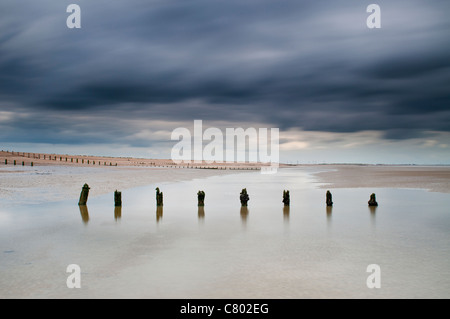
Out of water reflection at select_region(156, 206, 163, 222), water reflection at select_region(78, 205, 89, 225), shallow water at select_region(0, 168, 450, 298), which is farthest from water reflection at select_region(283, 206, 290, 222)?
water reflection at select_region(78, 205, 89, 225)

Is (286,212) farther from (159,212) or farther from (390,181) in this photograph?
(390,181)

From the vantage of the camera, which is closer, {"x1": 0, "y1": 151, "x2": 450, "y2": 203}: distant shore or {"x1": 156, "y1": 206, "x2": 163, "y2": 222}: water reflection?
{"x1": 156, "y1": 206, "x2": 163, "y2": 222}: water reflection

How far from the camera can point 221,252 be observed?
1050 centimetres

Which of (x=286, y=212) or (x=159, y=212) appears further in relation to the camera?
(x=286, y=212)

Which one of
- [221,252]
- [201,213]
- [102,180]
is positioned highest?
[102,180]

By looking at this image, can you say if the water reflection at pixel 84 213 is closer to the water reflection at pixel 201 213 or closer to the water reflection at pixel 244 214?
the water reflection at pixel 201 213

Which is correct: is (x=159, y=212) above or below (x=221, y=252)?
above

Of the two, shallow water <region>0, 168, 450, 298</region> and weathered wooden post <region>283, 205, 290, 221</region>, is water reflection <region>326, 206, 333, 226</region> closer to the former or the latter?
shallow water <region>0, 168, 450, 298</region>

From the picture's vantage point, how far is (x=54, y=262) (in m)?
9.29

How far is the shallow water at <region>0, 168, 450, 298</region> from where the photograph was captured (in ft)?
24.4

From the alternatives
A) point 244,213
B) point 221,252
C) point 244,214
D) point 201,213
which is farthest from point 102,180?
point 221,252

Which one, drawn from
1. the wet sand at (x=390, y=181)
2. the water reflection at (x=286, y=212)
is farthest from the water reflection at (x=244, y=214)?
the wet sand at (x=390, y=181)

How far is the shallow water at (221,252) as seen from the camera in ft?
24.4
